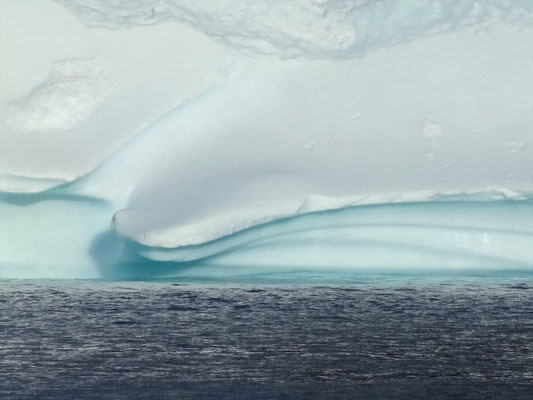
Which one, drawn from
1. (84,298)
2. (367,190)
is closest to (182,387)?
(84,298)

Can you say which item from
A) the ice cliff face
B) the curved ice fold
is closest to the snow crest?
the ice cliff face

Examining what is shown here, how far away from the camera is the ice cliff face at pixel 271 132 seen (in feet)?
30.8

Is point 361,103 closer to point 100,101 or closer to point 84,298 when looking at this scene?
point 100,101

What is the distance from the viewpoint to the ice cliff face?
9.39 metres

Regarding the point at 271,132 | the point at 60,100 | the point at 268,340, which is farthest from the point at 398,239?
the point at 60,100

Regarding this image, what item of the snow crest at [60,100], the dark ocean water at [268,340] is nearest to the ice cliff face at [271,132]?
the snow crest at [60,100]

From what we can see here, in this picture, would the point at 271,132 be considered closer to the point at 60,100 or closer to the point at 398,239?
the point at 398,239

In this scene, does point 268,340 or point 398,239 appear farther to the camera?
point 398,239

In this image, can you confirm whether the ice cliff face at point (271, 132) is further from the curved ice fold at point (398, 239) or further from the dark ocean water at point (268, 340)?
the dark ocean water at point (268, 340)

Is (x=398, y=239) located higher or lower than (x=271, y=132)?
lower

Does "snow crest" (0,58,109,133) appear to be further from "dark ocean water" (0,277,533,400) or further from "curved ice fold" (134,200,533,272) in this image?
"curved ice fold" (134,200,533,272)

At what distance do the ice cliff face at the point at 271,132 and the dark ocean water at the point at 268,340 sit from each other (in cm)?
34

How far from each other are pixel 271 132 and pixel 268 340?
2.30 meters

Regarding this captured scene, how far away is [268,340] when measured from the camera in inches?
316
